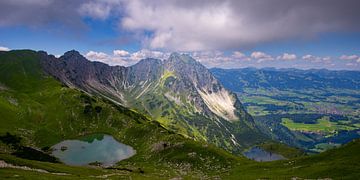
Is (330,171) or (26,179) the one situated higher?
(26,179)

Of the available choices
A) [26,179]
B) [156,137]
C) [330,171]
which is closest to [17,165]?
[26,179]

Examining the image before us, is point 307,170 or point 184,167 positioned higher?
point 307,170

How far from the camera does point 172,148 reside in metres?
172

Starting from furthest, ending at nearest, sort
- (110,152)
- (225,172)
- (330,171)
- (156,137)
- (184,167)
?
(156,137), (110,152), (184,167), (225,172), (330,171)

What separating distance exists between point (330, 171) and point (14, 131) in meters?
177

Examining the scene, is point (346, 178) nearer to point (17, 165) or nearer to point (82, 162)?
point (17, 165)

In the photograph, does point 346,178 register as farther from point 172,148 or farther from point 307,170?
point 172,148

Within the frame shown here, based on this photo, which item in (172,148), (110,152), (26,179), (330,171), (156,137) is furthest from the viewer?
(156,137)

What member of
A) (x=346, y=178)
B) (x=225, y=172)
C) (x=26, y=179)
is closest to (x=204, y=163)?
(x=225, y=172)

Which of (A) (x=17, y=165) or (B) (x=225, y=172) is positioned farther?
(B) (x=225, y=172)

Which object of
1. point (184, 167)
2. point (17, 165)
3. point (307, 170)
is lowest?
point (184, 167)

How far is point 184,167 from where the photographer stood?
14712 cm

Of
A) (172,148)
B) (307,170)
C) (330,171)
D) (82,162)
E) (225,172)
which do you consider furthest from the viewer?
(172,148)

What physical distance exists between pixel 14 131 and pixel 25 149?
35.3 metres
